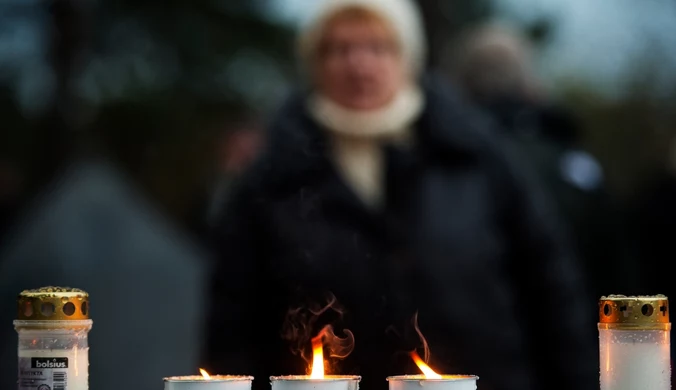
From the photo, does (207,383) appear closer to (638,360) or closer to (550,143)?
(638,360)

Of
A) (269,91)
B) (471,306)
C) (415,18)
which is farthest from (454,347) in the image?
(269,91)

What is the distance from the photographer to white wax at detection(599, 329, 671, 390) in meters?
1.93

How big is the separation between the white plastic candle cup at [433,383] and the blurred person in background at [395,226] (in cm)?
124

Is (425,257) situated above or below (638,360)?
above

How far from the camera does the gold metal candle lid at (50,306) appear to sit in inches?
76.5

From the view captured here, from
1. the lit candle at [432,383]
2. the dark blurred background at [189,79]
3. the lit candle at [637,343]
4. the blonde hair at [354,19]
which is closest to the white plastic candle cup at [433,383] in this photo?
the lit candle at [432,383]

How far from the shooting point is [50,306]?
1.95 metres

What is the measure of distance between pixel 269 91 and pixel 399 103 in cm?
670

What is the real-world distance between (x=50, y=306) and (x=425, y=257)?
156 centimetres

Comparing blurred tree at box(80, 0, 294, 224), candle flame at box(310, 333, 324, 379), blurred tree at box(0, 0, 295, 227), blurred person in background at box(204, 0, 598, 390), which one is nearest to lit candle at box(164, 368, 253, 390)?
candle flame at box(310, 333, 324, 379)

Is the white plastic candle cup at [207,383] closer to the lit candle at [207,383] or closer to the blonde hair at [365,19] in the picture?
the lit candle at [207,383]

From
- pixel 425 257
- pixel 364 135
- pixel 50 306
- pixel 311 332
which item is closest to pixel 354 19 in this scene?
pixel 364 135

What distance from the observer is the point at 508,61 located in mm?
4238

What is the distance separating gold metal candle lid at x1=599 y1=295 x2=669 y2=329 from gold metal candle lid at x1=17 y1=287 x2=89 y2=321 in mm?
862
